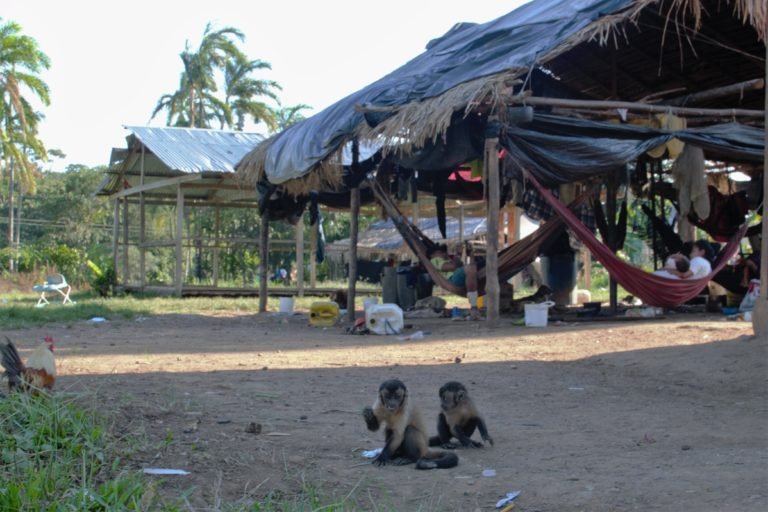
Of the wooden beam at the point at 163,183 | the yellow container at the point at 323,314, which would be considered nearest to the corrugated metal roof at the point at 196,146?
the wooden beam at the point at 163,183

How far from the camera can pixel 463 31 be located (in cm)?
1322

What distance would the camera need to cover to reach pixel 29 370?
451 centimetres

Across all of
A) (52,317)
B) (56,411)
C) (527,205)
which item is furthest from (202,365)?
(527,205)

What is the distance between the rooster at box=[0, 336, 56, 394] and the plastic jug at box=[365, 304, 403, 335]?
604 cm

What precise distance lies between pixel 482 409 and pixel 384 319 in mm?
4957

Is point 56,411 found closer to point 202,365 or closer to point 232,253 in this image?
point 202,365

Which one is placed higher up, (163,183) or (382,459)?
(163,183)

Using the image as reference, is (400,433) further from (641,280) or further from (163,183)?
(163,183)

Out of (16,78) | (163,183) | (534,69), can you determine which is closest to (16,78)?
(16,78)

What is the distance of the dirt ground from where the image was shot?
3635 millimetres

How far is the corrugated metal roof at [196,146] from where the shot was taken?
1728cm

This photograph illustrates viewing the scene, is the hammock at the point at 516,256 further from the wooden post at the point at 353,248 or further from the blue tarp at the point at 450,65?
the blue tarp at the point at 450,65

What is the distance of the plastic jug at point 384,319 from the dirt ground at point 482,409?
87cm

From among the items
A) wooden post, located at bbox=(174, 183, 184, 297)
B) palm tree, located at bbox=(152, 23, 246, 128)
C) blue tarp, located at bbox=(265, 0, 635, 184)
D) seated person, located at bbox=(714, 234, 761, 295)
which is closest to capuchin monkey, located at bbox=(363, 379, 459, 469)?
blue tarp, located at bbox=(265, 0, 635, 184)
